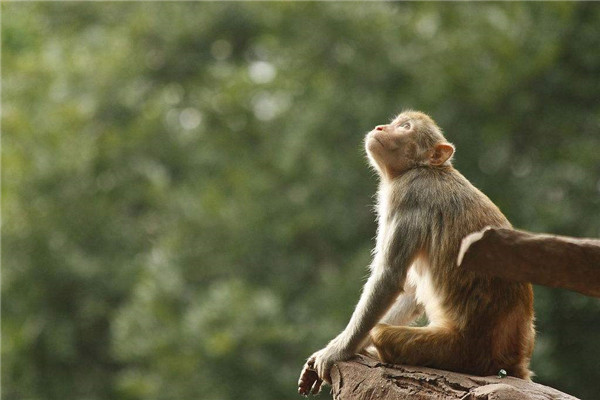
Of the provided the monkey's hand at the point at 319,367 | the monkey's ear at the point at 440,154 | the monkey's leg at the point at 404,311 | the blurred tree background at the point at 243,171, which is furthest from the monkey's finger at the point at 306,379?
the blurred tree background at the point at 243,171

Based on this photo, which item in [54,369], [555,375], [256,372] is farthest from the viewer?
[54,369]

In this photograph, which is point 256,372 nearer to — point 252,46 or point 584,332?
point 584,332

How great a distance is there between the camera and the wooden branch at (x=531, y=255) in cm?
352

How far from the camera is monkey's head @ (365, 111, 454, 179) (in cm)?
546

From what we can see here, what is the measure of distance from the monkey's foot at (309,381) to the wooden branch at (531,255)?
192cm

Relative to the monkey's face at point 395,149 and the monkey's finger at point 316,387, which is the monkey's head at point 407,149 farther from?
the monkey's finger at point 316,387

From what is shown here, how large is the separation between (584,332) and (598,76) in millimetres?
4010

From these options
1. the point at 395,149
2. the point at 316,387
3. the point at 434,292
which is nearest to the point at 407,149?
the point at 395,149

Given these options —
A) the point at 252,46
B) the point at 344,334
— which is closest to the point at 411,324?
the point at 344,334

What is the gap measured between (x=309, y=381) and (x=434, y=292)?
37.9 inches

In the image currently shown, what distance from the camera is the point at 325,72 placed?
1608 centimetres

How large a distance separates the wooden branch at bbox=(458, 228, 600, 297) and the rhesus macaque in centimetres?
118

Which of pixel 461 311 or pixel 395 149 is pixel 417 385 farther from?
pixel 395 149

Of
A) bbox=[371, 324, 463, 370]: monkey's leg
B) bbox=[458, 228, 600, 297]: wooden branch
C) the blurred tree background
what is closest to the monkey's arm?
bbox=[371, 324, 463, 370]: monkey's leg
